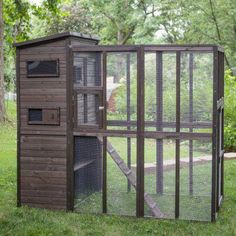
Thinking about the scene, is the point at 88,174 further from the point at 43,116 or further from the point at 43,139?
the point at 43,116

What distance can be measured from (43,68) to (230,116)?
6226 mm

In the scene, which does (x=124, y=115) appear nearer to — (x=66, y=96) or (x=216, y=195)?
(x=66, y=96)

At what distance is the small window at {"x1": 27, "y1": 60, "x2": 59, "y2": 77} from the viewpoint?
691 cm

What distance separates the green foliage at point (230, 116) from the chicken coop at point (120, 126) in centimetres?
447

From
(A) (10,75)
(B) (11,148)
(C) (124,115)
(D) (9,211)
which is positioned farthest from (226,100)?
(A) (10,75)

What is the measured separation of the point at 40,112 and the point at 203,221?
246cm

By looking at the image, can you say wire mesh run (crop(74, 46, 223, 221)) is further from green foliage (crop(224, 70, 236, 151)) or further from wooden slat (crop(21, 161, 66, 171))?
green foliage (crop(224, 70, 236, 151))

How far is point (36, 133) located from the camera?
7090mm

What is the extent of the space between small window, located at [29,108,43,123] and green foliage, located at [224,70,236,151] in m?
5.46

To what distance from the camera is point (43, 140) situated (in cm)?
708

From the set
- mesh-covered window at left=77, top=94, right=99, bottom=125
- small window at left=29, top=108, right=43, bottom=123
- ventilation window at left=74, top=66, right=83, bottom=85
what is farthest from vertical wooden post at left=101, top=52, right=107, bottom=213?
small window at left=29, top=108, right=43, bottom=123

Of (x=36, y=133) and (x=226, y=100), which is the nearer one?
(x=36, y=133)

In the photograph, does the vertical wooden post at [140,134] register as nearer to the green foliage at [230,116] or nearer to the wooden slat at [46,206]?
the wooden slat at [46,206]

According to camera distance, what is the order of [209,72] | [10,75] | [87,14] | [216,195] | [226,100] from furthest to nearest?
1. [87,14]
2. [10,75]
3. [226,100]
4. [216,195]
5. [209,72]
